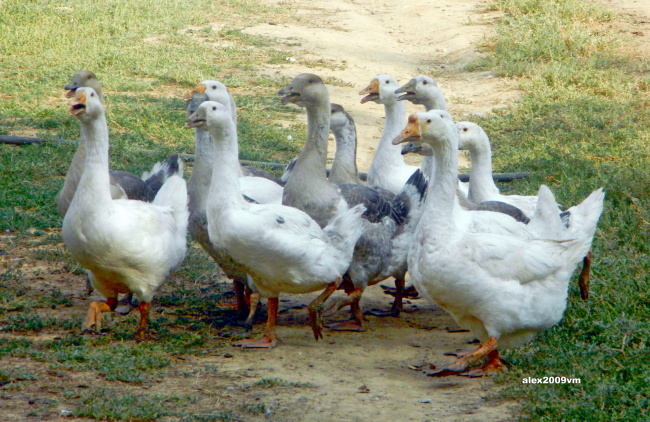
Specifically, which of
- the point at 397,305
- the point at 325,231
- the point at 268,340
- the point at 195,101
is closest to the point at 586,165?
the point at 397,305

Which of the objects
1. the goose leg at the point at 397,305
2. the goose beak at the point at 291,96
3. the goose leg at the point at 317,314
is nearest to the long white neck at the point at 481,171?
the goose leg at the point at 397,305

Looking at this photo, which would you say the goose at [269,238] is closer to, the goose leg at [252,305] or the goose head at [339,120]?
the goose leg at [252,305]

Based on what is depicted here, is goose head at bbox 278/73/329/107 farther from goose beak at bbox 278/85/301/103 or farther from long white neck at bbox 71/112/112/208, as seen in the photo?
long white neck at bbox 71/112/112/208

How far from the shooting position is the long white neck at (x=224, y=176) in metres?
5.07

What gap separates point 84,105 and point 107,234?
861 mm

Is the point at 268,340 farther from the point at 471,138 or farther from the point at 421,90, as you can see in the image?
the point at 421,90

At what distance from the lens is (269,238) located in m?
4.96

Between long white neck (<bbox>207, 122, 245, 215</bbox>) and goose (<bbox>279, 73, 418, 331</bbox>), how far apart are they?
0.76 metres

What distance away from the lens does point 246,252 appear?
197 inches

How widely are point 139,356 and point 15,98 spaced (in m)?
7.07

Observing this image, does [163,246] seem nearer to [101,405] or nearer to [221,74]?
[101,405]

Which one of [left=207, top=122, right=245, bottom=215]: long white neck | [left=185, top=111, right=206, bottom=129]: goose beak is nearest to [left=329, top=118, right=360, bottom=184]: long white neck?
[left=207, top=122, right=245, bottom=215]: long white neck

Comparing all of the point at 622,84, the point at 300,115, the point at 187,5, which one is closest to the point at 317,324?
the point at 300,115

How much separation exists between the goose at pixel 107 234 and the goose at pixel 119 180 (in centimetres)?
70
